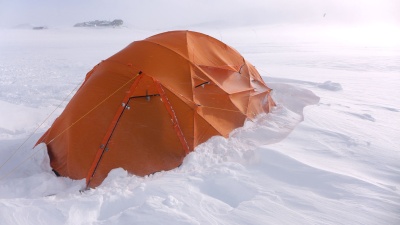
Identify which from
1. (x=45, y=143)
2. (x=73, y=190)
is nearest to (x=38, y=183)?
(x=73, y=190)

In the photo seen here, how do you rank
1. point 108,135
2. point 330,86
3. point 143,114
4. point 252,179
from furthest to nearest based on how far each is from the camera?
point 330,86 < point 143,114 < point 108,135 < point 252,179

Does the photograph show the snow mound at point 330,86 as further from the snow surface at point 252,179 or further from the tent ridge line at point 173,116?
the tent ridge line at point 173,116

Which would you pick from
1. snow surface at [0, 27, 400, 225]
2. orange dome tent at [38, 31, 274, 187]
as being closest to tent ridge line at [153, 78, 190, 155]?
orange dome tent at [38, 31, 274, 187]

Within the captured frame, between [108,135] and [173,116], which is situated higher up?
[173,116]

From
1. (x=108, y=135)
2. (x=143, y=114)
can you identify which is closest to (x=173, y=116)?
(x=143, y=114)

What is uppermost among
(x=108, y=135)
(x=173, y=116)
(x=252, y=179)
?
(x=173, y=116)

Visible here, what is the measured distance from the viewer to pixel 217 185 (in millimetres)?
3170

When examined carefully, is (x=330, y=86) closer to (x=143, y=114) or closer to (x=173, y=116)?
(x=173, y=116)

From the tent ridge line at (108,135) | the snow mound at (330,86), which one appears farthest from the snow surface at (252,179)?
the snow mound at (330,86)

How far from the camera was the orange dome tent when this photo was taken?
12.9ft

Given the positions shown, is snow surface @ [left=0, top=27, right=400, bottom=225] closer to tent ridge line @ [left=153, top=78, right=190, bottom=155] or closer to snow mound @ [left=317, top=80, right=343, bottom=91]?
tent ridge line @ [left=153, top=78, right=190, bottom=155]

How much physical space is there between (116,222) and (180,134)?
1.74 m

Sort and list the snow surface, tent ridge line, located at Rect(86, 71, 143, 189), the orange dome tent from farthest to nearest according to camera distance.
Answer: the orange dome tent, tent ridge line, located at Rect(86, 71, 143, 189), the snow surface

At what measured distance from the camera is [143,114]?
4102mm
